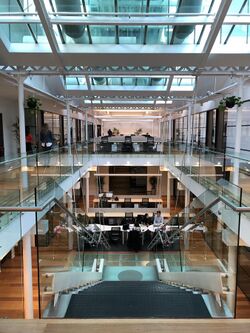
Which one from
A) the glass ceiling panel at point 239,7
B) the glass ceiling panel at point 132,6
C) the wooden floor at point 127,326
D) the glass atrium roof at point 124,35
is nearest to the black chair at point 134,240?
the glass atrium roof at point 124,35

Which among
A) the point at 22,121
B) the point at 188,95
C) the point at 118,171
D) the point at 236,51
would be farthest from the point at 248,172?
the point at 118,171

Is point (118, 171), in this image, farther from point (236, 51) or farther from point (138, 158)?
point (236, 51)

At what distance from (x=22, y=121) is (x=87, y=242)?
14.2ft

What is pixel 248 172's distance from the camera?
6.35m

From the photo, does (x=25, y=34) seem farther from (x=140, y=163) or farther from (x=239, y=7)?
(x=140, y=163)

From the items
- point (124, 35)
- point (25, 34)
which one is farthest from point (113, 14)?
point (25, 34)

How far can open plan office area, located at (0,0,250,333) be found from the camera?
4.13 meters

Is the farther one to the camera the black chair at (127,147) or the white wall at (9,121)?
the black chair at (127,147)

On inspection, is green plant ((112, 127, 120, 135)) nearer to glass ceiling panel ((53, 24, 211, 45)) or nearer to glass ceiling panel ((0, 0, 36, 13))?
glass ceiling panel ((53, 24, 211, 45))

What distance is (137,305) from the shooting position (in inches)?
192

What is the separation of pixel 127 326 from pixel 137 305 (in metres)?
3.61

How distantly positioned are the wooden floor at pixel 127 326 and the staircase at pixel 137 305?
307 centimetres

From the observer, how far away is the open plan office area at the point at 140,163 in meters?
4.13

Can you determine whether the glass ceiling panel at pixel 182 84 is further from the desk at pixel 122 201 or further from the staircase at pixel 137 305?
the staircase at pixel 137 305
